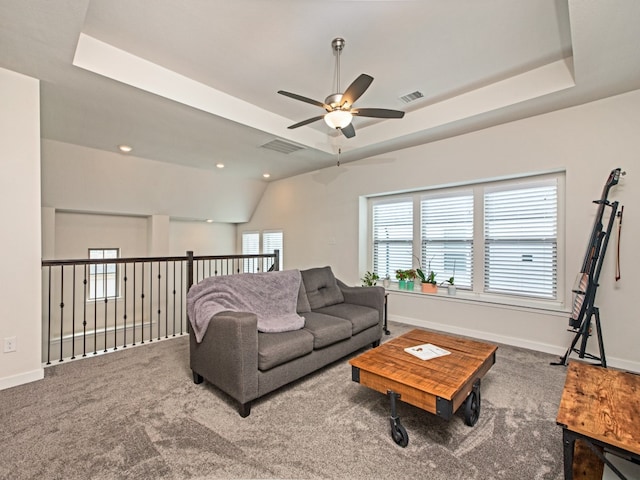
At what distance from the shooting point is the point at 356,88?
234 cm

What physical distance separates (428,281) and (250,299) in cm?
284

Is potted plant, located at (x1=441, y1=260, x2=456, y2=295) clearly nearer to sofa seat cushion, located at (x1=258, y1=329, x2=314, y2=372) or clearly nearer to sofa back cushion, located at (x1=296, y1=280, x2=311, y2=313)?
sofa back cushion, located at (x1=296, y1=280, x2=311, y2=313)

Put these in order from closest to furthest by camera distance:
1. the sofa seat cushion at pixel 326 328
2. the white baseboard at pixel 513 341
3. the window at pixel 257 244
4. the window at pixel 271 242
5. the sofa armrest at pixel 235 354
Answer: the sofa armrest at pixel 235 354 < the sofa seat cushion at pixel 326 328 < the white baseboard at pixel 513 341 < the window at pixel 257 244 < the window at pixel 271 242

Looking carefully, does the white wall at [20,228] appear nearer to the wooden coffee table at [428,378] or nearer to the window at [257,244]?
the wooden coffee table at [428,378]

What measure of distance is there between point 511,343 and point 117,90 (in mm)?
5212

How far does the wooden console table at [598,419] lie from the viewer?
4.23 feet

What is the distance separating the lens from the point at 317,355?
2.75 m

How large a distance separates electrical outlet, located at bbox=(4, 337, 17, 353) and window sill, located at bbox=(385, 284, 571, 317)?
4.51 meters

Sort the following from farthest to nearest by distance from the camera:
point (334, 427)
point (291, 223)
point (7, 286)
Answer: point (291, 223) < point (7, 286) < point (334, 427)

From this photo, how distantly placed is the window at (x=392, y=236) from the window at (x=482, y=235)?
16mm

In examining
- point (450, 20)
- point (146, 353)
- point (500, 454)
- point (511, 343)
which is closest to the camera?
point (500, 454)

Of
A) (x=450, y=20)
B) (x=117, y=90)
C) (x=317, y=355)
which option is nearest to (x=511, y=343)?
(x=317, y=355)

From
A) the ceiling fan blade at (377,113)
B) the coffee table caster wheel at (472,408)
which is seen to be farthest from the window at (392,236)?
the coffee table caster wheel at (472,408)

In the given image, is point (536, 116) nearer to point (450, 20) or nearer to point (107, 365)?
point (450, 20)
